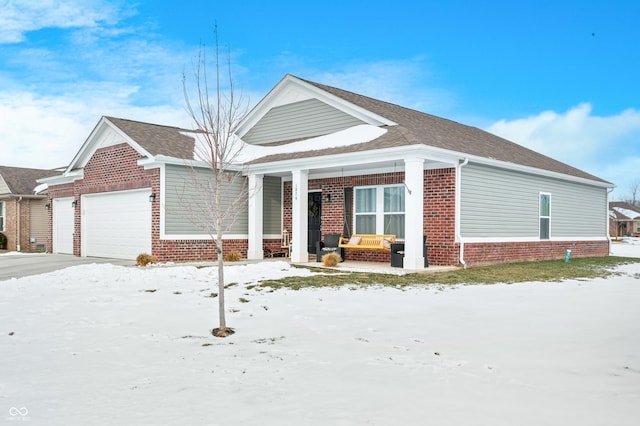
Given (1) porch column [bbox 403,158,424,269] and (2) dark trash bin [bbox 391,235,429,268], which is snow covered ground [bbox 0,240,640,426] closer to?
(1) porch column [bbox 403,158,424,269]

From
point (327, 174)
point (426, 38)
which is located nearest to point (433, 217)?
point (327, 174)

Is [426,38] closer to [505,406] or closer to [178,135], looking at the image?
[178,135]

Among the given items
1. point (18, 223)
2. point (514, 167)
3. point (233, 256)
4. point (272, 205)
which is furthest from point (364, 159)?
point (18, 223)

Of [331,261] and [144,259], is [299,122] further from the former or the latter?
[144,259]

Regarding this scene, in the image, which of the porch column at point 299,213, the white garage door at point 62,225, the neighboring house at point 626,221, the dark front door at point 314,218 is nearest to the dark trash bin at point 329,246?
the porch column at point 299,213

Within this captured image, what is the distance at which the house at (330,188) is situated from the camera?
15367 mm

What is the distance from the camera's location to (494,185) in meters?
16.8

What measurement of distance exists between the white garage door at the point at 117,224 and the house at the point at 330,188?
0.15 ft

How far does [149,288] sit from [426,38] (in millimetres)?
14013

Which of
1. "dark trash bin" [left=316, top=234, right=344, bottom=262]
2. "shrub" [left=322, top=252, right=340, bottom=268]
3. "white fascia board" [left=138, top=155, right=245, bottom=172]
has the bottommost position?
"shrub" [left=322, top=252, right=340, bottom=268]

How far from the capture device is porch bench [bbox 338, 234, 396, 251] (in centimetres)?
1611

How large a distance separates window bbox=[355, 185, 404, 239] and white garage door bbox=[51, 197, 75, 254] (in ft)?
37.9

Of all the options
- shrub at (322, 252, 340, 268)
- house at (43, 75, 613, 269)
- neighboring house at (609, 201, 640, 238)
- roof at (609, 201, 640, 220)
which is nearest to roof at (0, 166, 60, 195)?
house at (43, 75, 613, 269)

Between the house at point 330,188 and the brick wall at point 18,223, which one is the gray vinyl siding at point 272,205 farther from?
the brick wall at point 18,223
